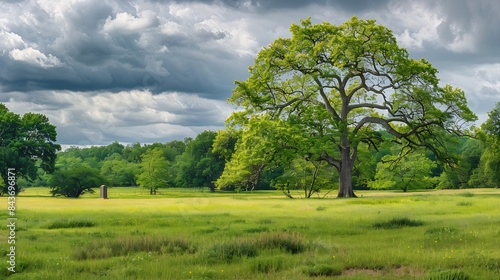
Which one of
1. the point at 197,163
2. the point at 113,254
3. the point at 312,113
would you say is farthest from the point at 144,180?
the point at 113,254

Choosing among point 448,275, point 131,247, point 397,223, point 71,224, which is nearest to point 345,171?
point 397,223

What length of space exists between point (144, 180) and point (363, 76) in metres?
61.1

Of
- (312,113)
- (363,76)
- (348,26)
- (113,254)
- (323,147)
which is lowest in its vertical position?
(113,254)

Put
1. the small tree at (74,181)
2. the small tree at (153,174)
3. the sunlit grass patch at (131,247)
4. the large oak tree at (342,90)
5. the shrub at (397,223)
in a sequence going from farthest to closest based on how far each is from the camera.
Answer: the small tree at (153,174) < the small tree at (74,181) < the large oak tree at (342,90) < the shrub at (397,223) < the sunlit grass patch at (131,247)

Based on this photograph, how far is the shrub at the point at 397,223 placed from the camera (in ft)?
71.4

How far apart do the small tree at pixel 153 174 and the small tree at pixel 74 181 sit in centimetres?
1934

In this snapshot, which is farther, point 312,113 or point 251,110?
point 251,110

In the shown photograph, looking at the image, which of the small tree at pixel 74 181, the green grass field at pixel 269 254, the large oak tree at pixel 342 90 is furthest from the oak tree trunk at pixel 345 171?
the small tree at pixel 74 181

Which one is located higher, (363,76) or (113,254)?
(363,76)

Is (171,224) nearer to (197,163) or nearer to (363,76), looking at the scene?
(363,76)

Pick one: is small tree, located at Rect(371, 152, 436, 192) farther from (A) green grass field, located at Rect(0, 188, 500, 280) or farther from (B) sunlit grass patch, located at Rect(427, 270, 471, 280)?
(B) sunlit grass patch, located at Rect(427, 270, 471, 280)

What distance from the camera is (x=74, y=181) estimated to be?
7956 cm

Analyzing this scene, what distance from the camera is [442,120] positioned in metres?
49.3

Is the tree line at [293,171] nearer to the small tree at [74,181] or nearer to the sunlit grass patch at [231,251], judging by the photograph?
the small tree at [74,181]
